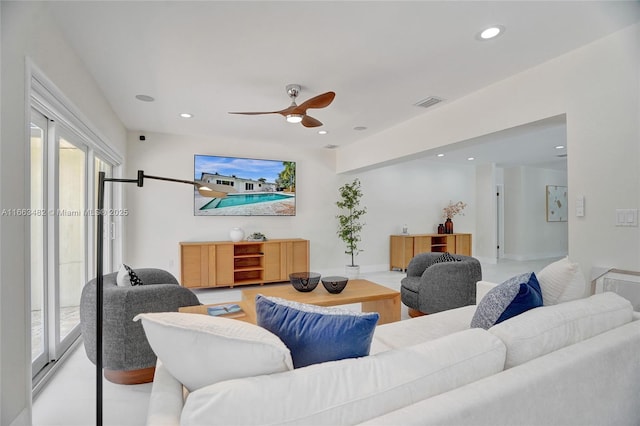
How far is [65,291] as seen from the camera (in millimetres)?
2783

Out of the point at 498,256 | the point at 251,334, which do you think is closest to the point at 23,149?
the point at 251,334

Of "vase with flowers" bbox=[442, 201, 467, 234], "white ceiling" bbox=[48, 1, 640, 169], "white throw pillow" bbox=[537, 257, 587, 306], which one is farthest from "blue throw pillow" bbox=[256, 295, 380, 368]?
"vase with flowers" bbox=[442, 201, 467, 234]

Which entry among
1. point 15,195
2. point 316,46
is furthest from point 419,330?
point 15,195

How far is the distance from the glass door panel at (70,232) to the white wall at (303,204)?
1637 millimetres

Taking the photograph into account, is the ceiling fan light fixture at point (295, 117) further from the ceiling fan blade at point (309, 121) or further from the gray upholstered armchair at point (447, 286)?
the gray upholstered armchair at point (447, 286)

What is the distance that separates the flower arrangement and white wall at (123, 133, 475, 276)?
0.13 meters

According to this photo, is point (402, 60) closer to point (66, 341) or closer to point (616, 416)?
point (616, 416)

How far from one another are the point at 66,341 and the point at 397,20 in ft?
11.8

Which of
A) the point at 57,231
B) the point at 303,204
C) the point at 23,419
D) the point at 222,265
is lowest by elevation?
the point at 23,419

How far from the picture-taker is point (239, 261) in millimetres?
5168

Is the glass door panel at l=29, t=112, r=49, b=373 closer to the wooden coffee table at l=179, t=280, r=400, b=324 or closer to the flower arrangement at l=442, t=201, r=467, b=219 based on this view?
the wooden coffee table at l=179, t=280, r=400, b=324

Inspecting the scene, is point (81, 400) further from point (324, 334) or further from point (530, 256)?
point (530, 256)

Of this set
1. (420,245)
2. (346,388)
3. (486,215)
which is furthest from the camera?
(486,215)

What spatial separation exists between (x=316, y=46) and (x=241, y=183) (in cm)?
330
